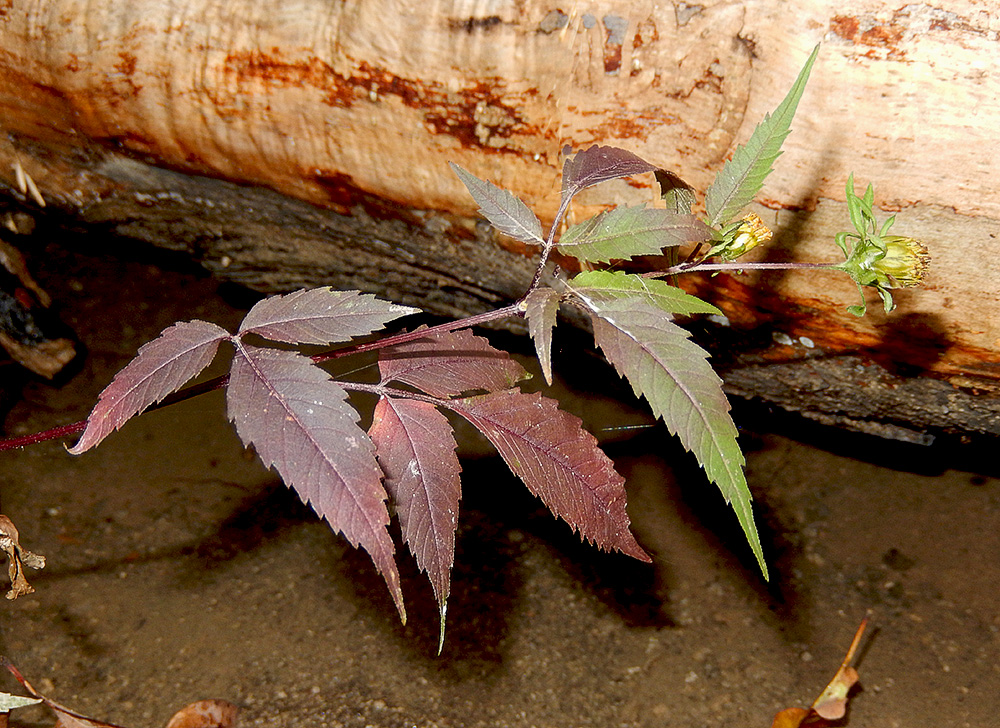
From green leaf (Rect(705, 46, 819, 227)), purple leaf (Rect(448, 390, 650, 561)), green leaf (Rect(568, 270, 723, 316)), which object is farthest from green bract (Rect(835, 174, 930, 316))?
purple leaf (Rect(448, 390, 650, 561))

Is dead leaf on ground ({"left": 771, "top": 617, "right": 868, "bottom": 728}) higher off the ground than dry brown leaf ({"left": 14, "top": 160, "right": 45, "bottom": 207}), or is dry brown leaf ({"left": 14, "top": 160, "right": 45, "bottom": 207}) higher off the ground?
dry brown leaf ({"left": 14, "top": 160, "right": 45, "bottom": 207})

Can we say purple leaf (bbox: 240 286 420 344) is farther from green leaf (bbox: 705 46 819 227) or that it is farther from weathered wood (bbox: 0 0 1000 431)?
weathered wood (bbox: 0 0 1000 431)

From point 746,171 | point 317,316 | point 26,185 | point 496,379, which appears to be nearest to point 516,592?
point 496,379

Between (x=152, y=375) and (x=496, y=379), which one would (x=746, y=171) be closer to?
(x=496, y=379)

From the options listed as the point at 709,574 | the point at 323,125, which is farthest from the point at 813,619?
the point at 323,125

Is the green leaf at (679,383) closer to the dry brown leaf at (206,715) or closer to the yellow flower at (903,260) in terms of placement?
the yellow flower at (903,260)

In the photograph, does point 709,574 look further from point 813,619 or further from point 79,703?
point 79,703
